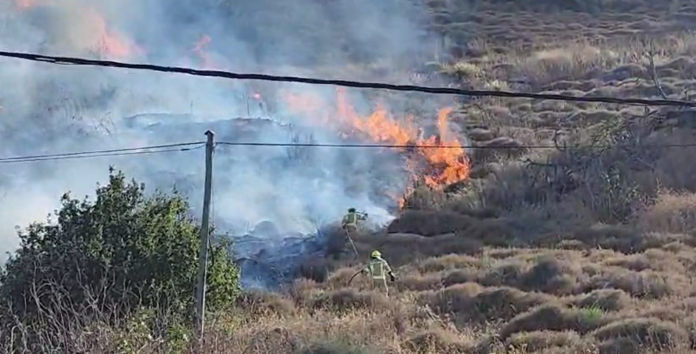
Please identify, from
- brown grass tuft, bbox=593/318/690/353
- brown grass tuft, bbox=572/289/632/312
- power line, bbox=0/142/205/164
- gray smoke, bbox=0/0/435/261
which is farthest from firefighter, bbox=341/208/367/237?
brown grass tuft, bbox=593/318/690/353

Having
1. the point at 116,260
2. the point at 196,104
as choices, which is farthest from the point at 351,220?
the point at 116,260

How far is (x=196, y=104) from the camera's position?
33844 millimetres

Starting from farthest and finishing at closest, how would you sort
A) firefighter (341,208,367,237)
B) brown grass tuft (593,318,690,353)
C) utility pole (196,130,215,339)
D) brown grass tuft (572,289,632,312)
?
firefighter (341,208,367,237)
brown grass tuft (572,289,632,312)
brown grass tuft (593,318,690,353)
utility pole (196,130,215,339)

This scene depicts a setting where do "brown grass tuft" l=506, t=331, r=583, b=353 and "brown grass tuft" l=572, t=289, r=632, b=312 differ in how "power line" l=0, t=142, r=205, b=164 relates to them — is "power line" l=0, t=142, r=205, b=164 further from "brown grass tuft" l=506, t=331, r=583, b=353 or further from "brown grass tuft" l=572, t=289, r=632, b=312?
"brown grass tuft" l=506, t=331, r=583, b=353

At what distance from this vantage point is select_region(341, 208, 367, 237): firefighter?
26344mm

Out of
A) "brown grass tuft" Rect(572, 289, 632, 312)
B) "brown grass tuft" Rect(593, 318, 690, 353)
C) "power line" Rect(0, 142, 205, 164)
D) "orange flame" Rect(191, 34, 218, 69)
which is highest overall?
"orange flame" Rect(191, 34, 218, 69)

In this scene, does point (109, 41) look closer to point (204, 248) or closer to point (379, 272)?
point (379, 272)

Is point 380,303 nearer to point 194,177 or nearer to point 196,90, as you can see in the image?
point 194,177

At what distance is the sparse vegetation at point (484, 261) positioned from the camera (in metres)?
15.3

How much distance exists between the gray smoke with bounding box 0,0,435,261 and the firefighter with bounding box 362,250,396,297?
17.2 ft

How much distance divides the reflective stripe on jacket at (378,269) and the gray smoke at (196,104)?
5.26 m

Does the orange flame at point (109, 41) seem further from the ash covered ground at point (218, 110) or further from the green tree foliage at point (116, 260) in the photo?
the green tree foliage at point (116, 260)

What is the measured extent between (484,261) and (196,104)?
14.5 metres

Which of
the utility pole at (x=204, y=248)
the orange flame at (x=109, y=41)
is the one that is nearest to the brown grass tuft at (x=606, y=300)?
the utility pole at (x=204, y=248)
